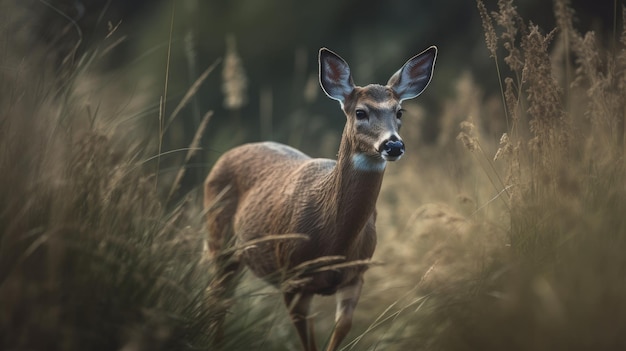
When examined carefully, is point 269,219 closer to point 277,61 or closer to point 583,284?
point 583,284

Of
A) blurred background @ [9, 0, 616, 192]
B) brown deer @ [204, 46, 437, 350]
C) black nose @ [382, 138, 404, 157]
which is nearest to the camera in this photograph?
black nose @ [382, 138, 404, 157]

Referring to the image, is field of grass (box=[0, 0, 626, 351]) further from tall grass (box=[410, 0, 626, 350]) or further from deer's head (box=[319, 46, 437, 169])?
deer's head (box=[319, 46, 437, 169])

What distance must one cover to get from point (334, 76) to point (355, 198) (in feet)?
2.65

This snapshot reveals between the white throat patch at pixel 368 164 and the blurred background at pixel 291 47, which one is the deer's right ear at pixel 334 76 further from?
the blurred background at pixel 291 47

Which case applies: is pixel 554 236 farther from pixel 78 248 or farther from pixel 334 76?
pixel 78 248

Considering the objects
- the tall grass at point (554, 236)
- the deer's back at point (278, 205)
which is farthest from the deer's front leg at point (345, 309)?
the tall grass at point (554, 236)

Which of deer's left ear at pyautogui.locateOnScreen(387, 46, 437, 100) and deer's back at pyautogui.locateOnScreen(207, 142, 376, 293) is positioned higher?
deer's left ear at pyautogui.locateOnScreen(387, 46, 437, 100)

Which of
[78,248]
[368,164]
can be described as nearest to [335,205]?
[368,164]

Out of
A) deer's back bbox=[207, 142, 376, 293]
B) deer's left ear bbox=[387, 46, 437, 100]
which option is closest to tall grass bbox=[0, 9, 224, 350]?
deer's back bbox=[207, 142, 376, 293]

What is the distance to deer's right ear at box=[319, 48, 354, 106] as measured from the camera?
5164mm

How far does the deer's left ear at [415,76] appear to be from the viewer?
523cm

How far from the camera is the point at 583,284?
3338 millimetres

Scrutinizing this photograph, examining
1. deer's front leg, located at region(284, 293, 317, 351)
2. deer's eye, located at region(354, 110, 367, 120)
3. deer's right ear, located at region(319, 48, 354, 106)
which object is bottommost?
deer's front leg, located at region(284, 293, 317, 351)

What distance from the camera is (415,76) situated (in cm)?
529
